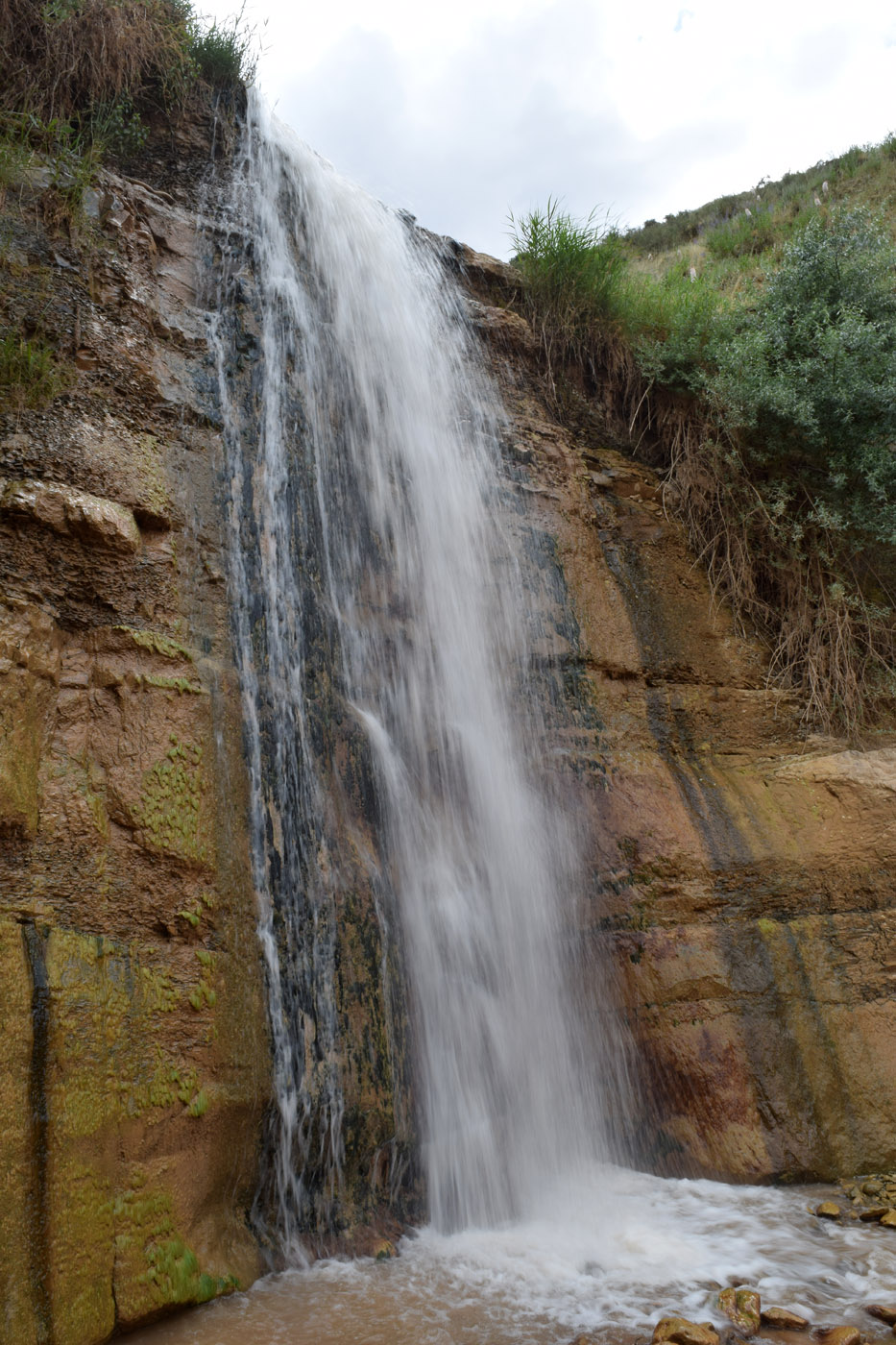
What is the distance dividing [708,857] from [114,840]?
119 inches

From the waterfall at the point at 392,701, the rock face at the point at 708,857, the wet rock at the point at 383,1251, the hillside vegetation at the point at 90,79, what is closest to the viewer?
the wet rock at the point at 383,1251

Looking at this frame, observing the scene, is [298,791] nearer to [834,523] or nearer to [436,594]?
[436,594]

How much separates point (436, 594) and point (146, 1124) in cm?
307

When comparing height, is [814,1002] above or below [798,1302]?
above

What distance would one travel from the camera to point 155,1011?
2.98m

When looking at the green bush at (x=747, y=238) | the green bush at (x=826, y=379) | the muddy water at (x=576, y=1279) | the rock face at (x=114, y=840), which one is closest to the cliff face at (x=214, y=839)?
the rock face at (x=114, y=840)

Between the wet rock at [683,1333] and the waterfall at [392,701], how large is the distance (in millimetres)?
1132

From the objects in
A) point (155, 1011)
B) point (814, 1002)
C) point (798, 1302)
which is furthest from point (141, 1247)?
point (814, 1002)

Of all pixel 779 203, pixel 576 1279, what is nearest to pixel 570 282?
pixel 576 1279

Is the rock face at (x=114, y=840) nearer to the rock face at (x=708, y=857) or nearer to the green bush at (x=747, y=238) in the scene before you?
the rock face at (x=708, y=857)

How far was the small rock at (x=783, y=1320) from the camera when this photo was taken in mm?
2717

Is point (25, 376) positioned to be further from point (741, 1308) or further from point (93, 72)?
point (741, 1308)

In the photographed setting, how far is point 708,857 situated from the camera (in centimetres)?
464

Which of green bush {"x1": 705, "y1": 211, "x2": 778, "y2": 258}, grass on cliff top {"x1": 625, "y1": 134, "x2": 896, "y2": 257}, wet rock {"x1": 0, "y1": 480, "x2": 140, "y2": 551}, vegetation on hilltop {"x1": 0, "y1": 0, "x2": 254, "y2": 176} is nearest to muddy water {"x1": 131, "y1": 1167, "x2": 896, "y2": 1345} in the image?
wet rock {"x1": 0, "y1": 480, "x2": 140, "y2": 551}
